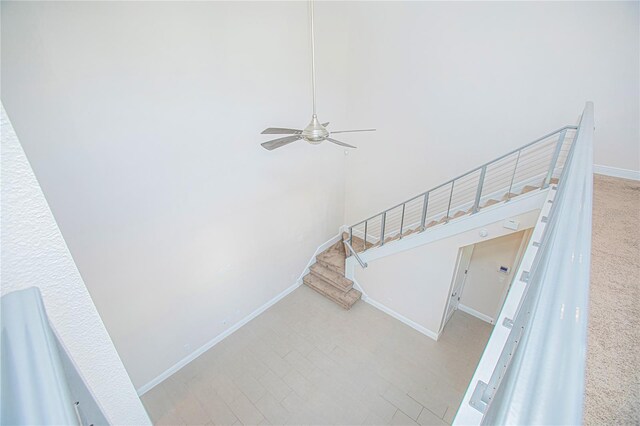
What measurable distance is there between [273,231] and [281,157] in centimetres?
147

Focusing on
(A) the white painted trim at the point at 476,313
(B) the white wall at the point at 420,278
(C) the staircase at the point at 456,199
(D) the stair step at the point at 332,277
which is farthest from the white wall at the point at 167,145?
(A) the white painted trim at the point at 476,313

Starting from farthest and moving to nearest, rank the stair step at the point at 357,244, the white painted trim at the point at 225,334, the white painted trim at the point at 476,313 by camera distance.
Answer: the stair step at the point at 357,244 → the white painted trim at the point at 476,313 → the white painted trim at the point at 225,334

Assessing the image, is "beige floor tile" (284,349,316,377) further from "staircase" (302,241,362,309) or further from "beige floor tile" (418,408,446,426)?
"beige floor tile" (418,408,446,426)

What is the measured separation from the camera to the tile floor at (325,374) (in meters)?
4.34

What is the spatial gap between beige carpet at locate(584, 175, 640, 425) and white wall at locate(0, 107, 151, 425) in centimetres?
176

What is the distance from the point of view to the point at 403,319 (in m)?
5.88

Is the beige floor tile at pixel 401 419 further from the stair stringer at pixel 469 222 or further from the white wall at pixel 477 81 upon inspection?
the white wall at pixel 477 81

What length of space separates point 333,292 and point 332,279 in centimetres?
30

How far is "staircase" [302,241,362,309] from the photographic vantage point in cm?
634

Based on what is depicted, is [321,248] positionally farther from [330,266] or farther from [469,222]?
[469,222]

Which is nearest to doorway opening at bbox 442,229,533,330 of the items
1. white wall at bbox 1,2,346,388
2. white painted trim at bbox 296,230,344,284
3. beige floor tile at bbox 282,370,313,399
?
beige floor tile at bbox 282,370,313,399

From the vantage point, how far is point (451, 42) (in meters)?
4.91

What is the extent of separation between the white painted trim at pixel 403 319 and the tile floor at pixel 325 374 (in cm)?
10

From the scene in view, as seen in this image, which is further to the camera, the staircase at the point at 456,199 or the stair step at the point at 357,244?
the stair step at the point at 357,244
